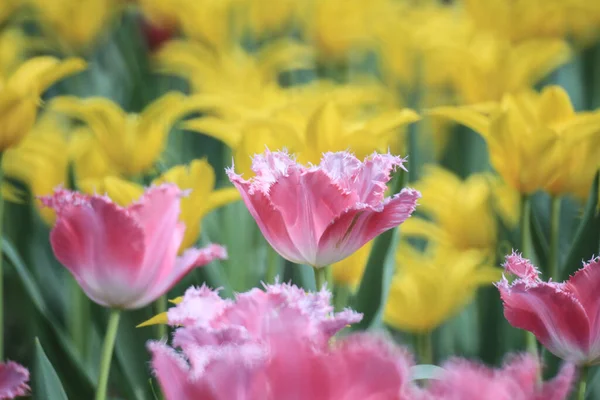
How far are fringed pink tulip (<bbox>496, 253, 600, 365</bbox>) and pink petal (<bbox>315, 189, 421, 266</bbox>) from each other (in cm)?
7

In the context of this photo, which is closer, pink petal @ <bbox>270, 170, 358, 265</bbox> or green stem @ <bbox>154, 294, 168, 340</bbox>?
pink petal @ <bbox>270, 170, 358, 265</bbox>

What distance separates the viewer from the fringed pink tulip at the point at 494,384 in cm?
33

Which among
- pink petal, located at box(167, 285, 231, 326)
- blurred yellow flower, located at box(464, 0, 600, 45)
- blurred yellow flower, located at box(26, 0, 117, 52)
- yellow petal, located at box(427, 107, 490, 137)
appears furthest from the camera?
blurred yellow flower, located at box(26, 0, 117, 52)

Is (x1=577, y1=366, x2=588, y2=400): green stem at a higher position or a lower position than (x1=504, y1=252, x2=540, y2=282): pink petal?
lower

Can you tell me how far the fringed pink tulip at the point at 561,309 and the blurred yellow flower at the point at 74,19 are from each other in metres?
1.42

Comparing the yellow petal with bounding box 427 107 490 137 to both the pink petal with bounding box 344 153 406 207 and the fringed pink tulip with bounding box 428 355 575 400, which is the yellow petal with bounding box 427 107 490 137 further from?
the fringed pink tulip with bounding box 428 355 575 400

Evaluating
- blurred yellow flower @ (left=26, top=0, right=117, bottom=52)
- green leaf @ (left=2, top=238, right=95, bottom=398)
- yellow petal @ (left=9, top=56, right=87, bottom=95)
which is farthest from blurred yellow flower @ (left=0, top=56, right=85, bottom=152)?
blurred yellow flower @ (left=26, top=0, right=117, bottom=52)

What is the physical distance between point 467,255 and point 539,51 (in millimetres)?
481

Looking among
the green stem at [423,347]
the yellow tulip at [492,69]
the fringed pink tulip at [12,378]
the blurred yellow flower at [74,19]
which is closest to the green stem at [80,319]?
the green stem at [423,347]

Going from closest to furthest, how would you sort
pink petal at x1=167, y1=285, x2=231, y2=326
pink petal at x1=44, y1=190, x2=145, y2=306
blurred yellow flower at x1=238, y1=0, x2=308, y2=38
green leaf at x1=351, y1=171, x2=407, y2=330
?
pink petal at x1=167, y1=285, x2=231, y2=326 < pink petal at x1=44, y1=190, x2=145, y2=306 < green leaf at x1=351, y1=171, x2=407, y2=330 < blurred yellow flower at x1=238, y1=0, x2=308, y2=38

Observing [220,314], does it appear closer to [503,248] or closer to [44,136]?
[503,248]

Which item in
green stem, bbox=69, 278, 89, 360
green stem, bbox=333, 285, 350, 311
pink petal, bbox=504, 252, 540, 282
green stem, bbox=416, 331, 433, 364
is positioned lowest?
green stem, bbox=416, 331, 433, 364

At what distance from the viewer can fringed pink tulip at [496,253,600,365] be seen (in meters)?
0.48

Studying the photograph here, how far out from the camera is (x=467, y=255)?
961 mm
